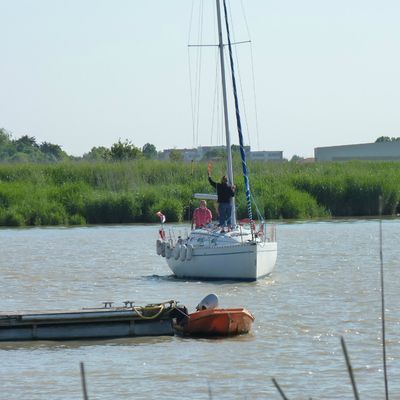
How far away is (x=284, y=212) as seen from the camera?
5641 centimetres

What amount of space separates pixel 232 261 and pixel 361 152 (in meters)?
85.0

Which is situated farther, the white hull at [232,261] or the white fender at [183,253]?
the white fender at [183,253]

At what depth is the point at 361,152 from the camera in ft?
366

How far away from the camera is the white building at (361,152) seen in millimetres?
105537

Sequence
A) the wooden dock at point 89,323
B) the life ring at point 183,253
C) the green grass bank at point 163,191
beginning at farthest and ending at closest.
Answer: the green grass bank at point 163,191, the life ring at point 183,253, the wooden dock at point 89,323

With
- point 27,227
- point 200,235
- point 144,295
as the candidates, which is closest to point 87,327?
point 144,295

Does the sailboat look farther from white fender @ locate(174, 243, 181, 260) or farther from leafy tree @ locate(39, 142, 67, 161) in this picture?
leafy tree @ locate(39, 142, 67, 161)

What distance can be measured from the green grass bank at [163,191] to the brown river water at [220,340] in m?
14.6

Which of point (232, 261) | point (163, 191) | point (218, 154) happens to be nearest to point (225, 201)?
point (232, 261)

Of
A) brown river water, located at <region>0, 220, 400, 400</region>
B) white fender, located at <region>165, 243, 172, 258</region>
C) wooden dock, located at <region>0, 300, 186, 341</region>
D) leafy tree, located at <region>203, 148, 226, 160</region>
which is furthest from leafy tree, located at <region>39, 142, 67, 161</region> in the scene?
wooden dock, located at <region>0, 300, 186, 341</region>

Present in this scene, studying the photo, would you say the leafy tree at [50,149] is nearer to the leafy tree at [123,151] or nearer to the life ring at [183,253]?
the leafy tree at [123,151]

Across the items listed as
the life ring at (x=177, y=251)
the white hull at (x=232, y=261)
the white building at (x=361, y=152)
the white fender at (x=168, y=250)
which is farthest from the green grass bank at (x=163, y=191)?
the white building at (x=361, y=152)

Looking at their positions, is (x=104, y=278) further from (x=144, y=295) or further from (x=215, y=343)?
(x=215, y=343)

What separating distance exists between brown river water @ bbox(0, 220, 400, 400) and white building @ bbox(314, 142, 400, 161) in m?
64.7
